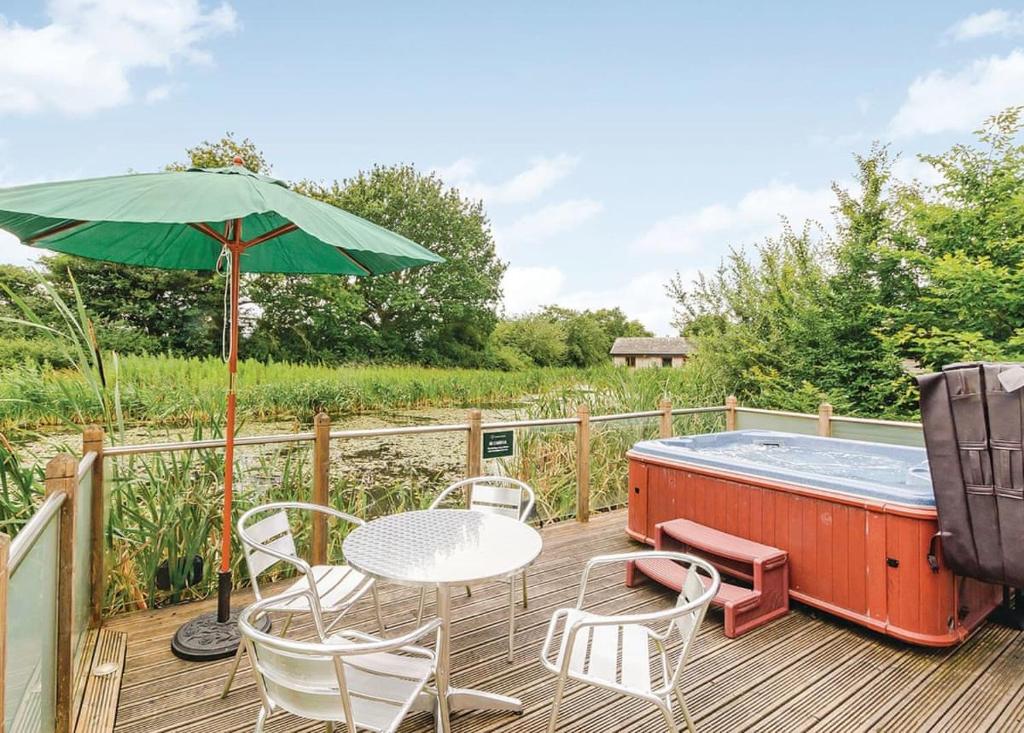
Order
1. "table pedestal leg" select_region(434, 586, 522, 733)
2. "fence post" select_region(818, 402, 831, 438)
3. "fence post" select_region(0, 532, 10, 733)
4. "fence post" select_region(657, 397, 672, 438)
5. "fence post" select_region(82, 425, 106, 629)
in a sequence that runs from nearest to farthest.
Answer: "fence post" select_region(0, 532, 10, 733) < "table pedestal leg" select_region(434, 586, 522, 733) < "fence post" select_region(82, 425, 106, 629) < "fence post" select_region(818, 402, 831, 438) < "fence post" select_region(657, 397, 672, 438)

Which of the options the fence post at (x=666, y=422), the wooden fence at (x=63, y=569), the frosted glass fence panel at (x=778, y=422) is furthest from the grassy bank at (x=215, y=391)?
the frosted glass fence panel at (x=778, y=422)

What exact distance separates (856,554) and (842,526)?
154 mm

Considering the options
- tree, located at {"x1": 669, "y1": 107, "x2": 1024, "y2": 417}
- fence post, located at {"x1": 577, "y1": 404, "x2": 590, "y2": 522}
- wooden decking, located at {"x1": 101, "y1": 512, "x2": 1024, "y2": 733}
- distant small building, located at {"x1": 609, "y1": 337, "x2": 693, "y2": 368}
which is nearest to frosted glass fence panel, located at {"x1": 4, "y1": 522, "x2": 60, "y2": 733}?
wooden decking, located at {"x1": 101, "y1": 512, "x2": 1024, "y2": 733}

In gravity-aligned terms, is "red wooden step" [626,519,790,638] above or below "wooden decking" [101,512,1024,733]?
above

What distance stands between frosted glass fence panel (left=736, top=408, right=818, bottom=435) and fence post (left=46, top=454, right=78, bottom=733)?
5.85 m

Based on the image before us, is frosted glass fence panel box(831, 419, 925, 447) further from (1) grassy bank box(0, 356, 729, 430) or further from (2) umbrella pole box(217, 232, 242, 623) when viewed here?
(2) umbrella pole box(217, 232, 242, 623)

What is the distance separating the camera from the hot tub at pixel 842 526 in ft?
8.84

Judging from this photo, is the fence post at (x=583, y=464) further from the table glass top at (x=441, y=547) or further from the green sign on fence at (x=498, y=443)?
the table glass top at (x=441, y=547)

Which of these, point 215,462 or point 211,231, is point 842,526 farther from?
point 215,462

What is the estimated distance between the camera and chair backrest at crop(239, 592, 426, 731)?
1.32 metres

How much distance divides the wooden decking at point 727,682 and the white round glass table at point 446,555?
0.86 feet

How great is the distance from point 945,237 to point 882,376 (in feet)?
5.98

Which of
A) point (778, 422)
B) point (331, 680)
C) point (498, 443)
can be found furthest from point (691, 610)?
point (778, 422)

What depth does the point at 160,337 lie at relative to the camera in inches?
517
